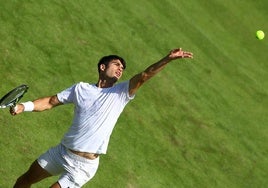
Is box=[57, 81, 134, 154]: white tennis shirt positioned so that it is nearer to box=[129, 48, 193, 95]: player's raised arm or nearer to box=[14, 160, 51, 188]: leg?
box=[129, 48, 193, 95]: player's raised arm

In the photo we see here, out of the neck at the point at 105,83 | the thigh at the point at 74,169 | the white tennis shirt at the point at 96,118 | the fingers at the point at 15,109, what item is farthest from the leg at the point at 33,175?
the neck at the point at 105,83

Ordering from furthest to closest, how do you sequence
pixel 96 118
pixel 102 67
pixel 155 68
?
pixel 102 67 → pixel 96 118 → pixel 155 68

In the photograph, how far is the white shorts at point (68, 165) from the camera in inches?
289

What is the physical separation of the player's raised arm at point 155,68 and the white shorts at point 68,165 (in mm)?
1137

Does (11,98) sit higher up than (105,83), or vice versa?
(105,83)

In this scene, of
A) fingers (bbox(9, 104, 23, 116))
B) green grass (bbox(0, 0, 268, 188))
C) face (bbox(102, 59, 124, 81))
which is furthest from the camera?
green grass (bbox(0, 0, 268, 188))

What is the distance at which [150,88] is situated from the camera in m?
13.2

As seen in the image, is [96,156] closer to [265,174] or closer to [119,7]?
[265,174]

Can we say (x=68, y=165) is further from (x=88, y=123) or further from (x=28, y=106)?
(x=28, y=106)

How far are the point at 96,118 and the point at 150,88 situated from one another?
6.00m

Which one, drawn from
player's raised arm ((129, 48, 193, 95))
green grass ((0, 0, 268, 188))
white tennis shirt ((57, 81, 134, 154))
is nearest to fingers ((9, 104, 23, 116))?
white tennis shirt ((57, 81, 134, 154))

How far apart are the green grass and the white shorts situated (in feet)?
4.75

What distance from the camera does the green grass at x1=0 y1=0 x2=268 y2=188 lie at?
34.0 ft

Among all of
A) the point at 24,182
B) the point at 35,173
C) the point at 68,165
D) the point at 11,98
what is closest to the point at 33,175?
the point at 35,173
